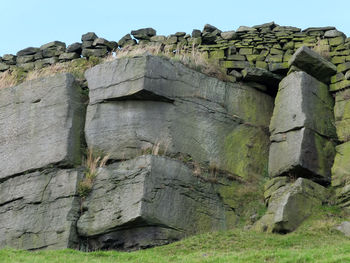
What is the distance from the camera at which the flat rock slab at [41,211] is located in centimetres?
1405

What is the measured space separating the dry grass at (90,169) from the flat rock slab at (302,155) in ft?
10.8

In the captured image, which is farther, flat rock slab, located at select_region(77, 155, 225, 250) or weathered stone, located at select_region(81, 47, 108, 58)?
weathered stone, located at select_region(81, 47, 108, 58)

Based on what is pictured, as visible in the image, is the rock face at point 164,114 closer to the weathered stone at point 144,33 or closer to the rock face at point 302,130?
the rock face at point 302,130

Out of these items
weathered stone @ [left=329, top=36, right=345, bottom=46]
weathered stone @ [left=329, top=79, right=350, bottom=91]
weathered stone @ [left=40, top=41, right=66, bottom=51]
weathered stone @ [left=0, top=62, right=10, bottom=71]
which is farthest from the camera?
weathered stone @ [left=0, top=62, right=10, bottom=71]

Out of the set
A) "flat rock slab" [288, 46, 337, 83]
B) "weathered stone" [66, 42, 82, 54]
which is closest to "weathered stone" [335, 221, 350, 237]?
"flat rock slab" [288, 46, 337, 83]

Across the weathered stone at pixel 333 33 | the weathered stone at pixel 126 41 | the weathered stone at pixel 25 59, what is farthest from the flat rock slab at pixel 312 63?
the weathered stone at pixel 25 59

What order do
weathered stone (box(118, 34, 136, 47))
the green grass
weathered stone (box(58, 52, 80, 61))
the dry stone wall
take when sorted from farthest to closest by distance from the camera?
weathered stone (box(58, 52, 80, 61)) < weathered stone (box(118, 34, 136, 47)) < the dry stone wall < the green grass

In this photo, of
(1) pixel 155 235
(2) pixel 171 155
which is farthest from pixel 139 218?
(2) pixel 171 155

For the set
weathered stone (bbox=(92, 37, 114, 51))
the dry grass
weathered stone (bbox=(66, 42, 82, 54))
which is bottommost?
the dry grass

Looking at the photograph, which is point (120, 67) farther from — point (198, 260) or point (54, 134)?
point (198, 260)

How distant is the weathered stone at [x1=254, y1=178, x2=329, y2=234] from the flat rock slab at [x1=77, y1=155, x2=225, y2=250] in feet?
3.36

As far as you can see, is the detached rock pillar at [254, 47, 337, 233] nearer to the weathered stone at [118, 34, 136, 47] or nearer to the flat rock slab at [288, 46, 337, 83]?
the flat rock slab at [288, 46, 337, 83]

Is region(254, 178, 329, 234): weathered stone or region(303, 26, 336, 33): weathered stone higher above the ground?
region(303, 26, 336, 33): weathered stone

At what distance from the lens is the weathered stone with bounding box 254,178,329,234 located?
1338cm
